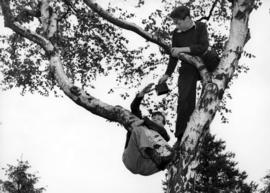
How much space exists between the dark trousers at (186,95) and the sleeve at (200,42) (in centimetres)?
38

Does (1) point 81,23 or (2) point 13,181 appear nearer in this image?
(1) point 81,23

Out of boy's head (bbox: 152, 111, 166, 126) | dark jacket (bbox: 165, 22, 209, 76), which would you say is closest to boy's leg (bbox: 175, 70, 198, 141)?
dark jacket (bbox: 165, 22, 209, 76)

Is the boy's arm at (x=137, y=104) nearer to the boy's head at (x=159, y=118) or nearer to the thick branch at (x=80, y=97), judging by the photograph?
the thick branch at (x=80, y=97)

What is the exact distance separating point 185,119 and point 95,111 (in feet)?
4.59

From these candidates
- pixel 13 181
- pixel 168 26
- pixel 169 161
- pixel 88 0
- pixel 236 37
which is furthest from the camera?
pixel 13 181

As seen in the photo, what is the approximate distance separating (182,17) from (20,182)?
93.6ft

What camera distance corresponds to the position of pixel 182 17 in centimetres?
704

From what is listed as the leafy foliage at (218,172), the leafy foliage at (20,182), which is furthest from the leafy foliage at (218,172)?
the leafy foliage at (20,182)

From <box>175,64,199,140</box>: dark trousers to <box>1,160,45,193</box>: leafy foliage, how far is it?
1079 inches

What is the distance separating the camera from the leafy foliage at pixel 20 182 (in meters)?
32.7

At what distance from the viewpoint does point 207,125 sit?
239 inches

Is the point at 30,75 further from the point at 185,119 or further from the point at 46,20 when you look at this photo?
the point at 185,119

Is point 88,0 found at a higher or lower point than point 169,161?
higher

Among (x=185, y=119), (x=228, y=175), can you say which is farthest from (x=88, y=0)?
(x=228, y=175)
